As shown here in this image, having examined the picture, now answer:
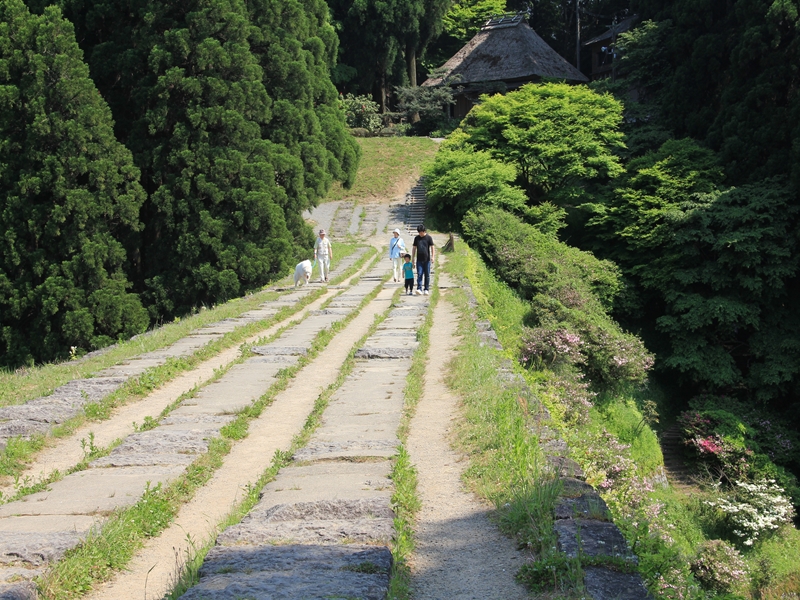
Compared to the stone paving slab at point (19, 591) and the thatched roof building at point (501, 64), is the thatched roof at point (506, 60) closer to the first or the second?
the thatched roof building at point (501, 64)

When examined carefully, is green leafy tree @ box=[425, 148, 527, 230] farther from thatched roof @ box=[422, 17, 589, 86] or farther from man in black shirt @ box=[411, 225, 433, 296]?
thatched roof @ box=[422, 17, 589, 86]

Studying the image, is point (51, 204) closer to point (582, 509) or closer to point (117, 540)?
point (117, 540)

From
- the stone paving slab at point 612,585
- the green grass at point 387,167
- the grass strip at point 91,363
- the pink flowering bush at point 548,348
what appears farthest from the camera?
the green grass at point 387,167

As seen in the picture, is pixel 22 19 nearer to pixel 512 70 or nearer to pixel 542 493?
pixel 542 493

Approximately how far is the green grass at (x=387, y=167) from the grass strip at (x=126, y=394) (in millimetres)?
18380

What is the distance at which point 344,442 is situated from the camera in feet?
21.0

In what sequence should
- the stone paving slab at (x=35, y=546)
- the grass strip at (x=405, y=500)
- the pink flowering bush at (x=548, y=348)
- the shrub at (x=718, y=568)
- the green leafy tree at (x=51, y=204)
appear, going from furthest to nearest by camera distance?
the green leafy tree at (x=51, y=204)
the pink flowering bush at (x=548, y=348)
the shrub at (x=718, y=568)
the stone paving slab at (x=35, y=546)
the grass strip at (x=405, y=500)

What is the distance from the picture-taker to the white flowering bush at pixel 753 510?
43.9ft

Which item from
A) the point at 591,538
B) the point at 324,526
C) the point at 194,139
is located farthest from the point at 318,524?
the point at 194,139

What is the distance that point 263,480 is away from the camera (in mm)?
5754

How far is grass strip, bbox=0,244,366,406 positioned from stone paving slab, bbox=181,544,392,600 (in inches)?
203

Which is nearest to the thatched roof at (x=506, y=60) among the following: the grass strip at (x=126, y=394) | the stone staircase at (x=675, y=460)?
the stone staircase at (x=675, y=460)

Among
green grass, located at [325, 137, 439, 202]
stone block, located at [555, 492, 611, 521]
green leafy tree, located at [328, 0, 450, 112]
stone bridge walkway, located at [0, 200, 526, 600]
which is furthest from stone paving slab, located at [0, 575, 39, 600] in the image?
green leafy tree, located at [328, 0, 450, 112]

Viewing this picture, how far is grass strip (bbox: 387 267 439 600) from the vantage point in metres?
4.12
